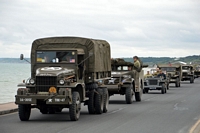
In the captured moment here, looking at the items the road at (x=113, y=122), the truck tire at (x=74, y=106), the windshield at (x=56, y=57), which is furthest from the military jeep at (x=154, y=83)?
the truck tire at (x=74, y=106)

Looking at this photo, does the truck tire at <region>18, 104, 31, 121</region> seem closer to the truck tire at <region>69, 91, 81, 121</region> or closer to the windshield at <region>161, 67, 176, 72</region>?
the truck tire at <region>69, 91, 81, 121</region>

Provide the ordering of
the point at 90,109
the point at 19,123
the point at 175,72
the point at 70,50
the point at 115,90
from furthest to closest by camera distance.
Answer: the point at 175,72
the point at 115,90
the point at 90,109
the point at 70,50
the point at 19,123

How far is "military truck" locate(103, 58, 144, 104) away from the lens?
3136cm

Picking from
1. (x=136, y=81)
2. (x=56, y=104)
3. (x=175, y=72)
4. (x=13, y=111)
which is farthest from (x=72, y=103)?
(x=175, y=72)

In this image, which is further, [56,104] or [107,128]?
[56,104]

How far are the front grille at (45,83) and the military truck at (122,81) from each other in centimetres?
1013

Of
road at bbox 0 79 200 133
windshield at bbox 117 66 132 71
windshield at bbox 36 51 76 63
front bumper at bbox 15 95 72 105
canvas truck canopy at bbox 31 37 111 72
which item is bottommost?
road at bbox 0 79 200 133

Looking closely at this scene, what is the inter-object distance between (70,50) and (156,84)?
23442 mm

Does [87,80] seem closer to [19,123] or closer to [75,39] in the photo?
[75,39]

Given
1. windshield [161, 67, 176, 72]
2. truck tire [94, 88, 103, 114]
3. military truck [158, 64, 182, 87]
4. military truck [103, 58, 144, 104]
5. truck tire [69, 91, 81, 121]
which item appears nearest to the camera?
truck tire [69, 91, 81, 121]

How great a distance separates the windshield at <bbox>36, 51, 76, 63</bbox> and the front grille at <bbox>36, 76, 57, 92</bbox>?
1660 mm

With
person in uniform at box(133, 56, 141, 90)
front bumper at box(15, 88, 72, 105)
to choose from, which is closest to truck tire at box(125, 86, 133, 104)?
person in uniform at box(133, 56, 141, 90)

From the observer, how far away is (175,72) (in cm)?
5884

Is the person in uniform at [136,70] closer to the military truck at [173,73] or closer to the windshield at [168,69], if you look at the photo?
the military truck at [173,73]
